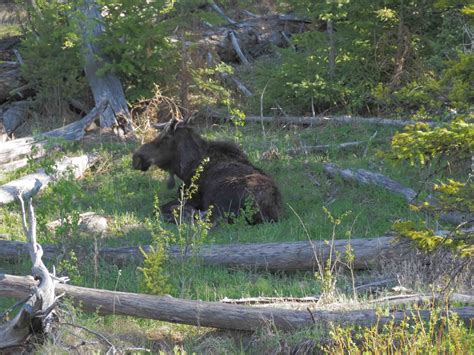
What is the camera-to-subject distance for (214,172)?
42.2 ft

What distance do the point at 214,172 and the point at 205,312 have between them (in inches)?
221

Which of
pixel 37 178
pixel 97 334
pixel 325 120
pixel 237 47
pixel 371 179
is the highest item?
pixel 97 334

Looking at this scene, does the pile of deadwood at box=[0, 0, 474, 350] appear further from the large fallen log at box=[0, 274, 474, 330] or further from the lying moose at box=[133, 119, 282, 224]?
the lying moose at box=[133, 119, 282, 224]

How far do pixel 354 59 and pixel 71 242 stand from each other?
10465 millimetres

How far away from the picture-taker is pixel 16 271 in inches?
385

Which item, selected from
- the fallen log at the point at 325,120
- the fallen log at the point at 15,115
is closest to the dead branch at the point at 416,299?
the fallen log at the point at 325,120

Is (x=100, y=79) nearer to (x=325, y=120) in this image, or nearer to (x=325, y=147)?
(x=325, y=120)

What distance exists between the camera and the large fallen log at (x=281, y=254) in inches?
364

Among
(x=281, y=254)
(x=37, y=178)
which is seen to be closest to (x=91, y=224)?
(x=37, y=178)

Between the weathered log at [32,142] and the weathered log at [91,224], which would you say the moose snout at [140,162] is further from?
the weathered log at [91,224]

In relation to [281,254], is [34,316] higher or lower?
higher

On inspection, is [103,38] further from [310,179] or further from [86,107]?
[310,179]

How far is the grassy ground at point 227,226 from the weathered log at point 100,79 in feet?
3.26

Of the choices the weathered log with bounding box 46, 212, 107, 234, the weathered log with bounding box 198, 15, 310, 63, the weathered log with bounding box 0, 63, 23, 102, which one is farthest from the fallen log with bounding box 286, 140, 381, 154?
the weathered log with bounding box 0, 63, 23, 102
